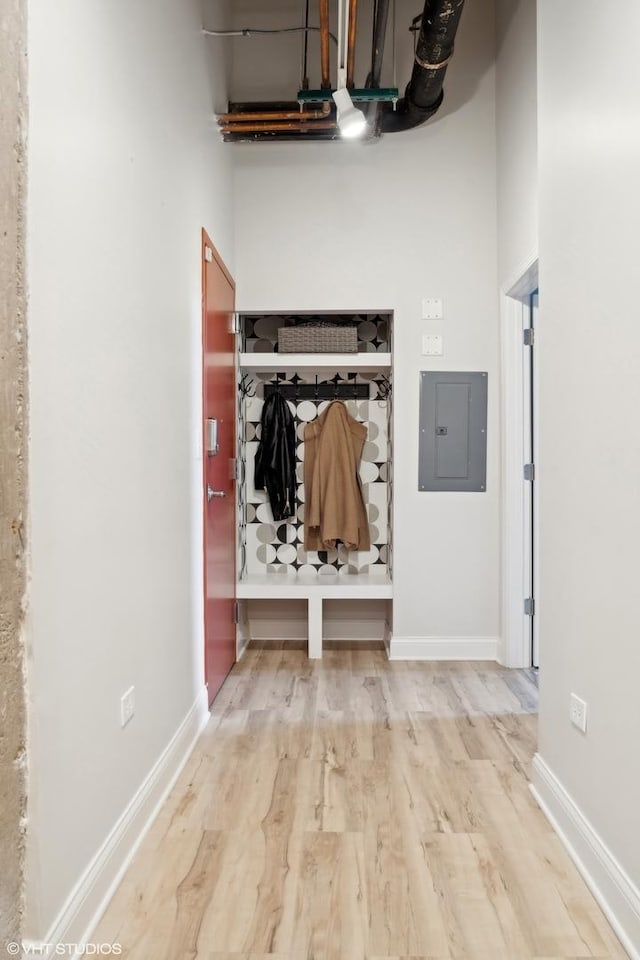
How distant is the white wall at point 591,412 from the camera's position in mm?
1597

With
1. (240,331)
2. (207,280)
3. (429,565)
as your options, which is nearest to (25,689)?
(207,280)

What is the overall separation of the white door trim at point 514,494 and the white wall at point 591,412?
4.81 ft

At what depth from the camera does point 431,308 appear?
3.91 metres

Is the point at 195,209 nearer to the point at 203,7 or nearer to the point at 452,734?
the point at 203,7

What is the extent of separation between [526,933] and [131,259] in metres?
2.16

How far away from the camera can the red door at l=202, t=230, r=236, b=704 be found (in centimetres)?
305

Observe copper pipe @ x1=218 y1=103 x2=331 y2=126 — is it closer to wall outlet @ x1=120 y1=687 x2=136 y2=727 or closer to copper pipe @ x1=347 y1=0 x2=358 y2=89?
copper pipe @ x1=347 y1=0 x2=358 y2=89

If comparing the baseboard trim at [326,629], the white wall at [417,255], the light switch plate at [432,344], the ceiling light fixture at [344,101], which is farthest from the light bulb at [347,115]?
the baseboard trim at [326,629]

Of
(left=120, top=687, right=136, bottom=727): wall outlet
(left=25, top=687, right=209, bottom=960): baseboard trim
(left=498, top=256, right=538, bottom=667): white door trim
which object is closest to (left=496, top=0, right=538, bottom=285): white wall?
A: (left=498, top=256, right=538, bottom=667): white door trim

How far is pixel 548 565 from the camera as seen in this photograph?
7.29 feet

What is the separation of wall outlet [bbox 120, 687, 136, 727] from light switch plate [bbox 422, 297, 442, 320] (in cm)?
282

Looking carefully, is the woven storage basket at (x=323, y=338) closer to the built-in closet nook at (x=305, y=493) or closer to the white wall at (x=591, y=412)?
the built-in closet nook at (x=305, y=493)

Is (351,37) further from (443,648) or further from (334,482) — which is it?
(443,648)

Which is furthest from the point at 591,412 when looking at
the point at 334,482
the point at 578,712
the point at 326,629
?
the point at 326,629
